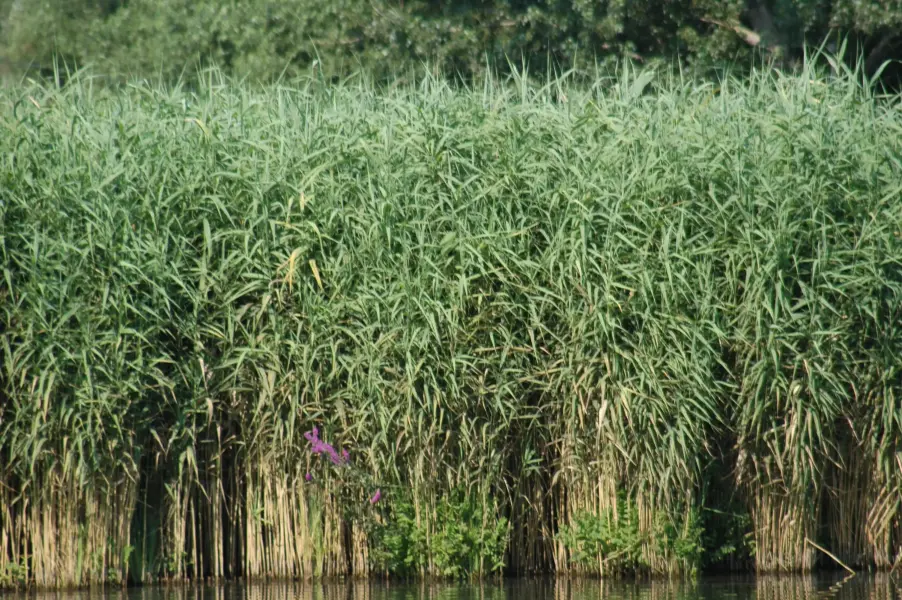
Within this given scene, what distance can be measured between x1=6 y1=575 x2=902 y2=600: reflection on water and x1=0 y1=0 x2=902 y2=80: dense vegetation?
7.31 m

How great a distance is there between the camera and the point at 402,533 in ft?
19.7

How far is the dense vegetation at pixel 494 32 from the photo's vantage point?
1322 cm

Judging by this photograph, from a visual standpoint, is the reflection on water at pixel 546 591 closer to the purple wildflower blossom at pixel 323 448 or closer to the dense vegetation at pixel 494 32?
the purple wildflower blossom at pixel 323 448

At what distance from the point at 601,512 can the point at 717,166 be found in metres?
1.98

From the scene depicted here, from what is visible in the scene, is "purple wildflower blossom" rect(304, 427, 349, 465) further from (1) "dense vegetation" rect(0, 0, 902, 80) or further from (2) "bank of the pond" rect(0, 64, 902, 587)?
(1) "dense vegetation" rect(0, 0, 902, 80)

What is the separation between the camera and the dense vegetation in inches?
520

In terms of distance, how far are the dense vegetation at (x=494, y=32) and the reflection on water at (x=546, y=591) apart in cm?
731

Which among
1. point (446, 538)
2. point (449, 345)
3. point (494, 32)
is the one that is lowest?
point (446, 538)

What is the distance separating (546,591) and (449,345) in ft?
4.55

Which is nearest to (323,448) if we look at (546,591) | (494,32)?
(546,591)

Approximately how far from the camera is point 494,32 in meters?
14.5

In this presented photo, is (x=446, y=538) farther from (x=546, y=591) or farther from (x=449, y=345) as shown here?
(x=449, y=345)

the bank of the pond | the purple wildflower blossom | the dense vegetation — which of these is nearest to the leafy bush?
the bank of the pond

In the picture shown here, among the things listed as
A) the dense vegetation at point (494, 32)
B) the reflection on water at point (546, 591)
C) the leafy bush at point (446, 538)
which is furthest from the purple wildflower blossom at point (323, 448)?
the dense vegetation at point (494, 32)
